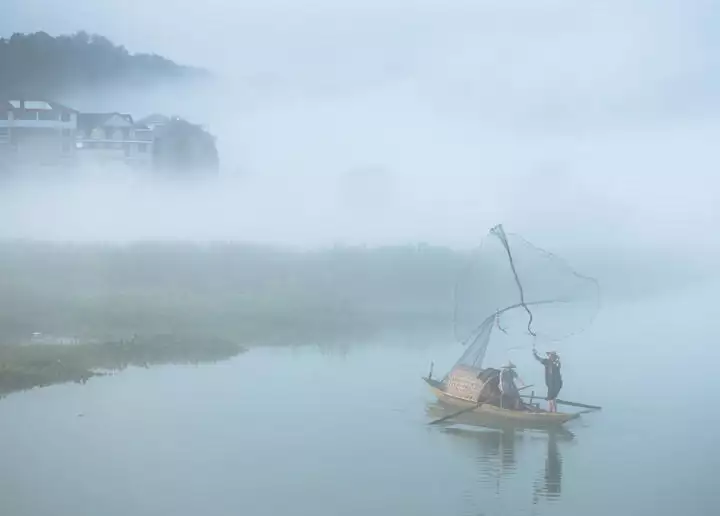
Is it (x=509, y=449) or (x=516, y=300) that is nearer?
(x=509, y=449)

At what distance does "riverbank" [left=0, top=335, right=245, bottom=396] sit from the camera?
3.65 metres

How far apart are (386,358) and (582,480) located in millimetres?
837

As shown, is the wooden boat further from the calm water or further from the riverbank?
the riverbank

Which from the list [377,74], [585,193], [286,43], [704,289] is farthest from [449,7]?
[704,289]

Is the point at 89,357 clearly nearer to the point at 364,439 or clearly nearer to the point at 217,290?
the point at 217,290

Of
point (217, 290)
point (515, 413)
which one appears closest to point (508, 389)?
point (515, 413)

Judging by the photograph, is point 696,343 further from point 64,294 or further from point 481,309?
point 64,294

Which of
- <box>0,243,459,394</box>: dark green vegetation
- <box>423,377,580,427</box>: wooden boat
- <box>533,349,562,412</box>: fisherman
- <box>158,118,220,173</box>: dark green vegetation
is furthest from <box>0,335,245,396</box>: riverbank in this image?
<box>533,349,562,412</box>: fisherman

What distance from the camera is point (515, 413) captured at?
3.56 m

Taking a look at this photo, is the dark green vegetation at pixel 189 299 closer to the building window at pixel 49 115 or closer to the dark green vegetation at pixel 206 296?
the dark green vegetation at pixel 206 296

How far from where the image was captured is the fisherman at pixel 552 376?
363cm

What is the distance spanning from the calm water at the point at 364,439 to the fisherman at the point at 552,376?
0.04m

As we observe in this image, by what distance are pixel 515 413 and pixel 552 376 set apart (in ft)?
0.70

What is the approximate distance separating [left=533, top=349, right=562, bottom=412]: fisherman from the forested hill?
1.71m
